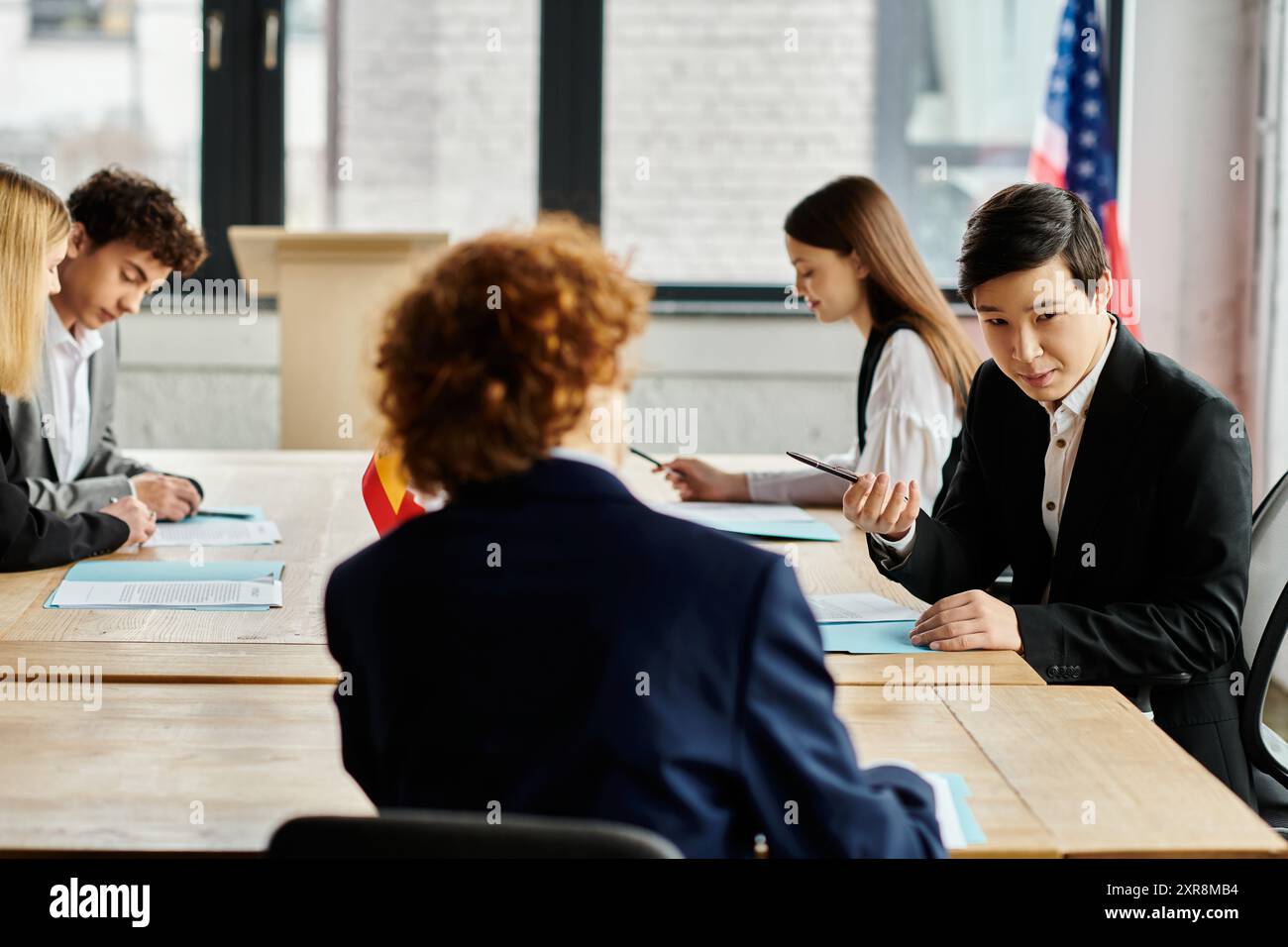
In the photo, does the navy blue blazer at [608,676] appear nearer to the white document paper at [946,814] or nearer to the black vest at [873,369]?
the white document paper at [946,814]

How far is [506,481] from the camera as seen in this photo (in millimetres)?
1018

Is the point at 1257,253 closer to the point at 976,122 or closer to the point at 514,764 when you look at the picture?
the point at 976,122

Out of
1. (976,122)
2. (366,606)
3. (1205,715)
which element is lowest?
(1205,715)

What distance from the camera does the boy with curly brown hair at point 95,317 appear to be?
8.39 feet

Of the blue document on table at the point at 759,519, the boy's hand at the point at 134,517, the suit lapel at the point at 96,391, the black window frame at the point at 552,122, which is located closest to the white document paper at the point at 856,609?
the blue document on table at the point at 759,519

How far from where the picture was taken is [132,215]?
271 centimetres

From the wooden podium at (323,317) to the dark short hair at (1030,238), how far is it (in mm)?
2220

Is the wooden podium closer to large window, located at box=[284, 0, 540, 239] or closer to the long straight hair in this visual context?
large window, located at box=[284, 0, 540, 239]

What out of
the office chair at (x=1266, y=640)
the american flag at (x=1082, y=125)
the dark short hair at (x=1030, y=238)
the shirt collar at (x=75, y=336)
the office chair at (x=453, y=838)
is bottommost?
the office chair at (x=1266, y=640)

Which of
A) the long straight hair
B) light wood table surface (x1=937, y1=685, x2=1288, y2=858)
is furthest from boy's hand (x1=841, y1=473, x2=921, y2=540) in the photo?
the long straight hair

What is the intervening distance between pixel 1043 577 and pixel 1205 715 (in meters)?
0.31

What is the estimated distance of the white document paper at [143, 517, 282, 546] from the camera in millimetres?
2402

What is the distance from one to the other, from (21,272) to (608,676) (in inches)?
67.9
